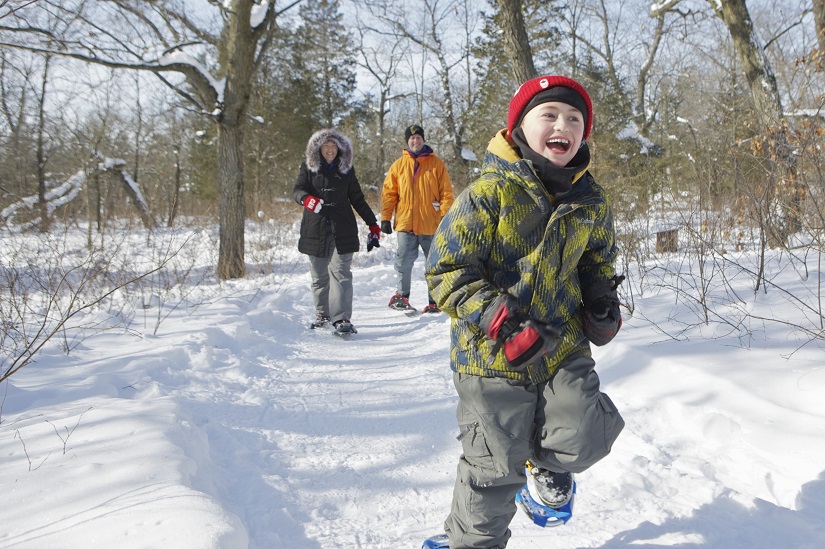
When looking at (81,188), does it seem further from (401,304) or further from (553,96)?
(553,96)

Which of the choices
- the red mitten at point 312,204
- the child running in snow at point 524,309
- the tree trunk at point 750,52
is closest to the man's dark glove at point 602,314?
the child running in snow at point 524,309

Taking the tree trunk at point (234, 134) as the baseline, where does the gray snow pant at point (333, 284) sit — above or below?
below

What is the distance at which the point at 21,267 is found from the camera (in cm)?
561

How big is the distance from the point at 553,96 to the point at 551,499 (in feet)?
4.81

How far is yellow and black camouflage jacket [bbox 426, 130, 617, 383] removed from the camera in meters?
1.73

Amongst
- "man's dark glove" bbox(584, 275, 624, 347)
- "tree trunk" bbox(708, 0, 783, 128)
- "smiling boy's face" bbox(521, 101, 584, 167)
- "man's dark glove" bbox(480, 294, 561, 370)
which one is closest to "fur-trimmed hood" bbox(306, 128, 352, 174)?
"smiling boy's face" bbox(521, 101, 584, 167)

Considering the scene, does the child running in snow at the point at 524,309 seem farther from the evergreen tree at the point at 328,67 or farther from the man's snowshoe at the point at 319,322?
the evergreen tree at the point at 328,67

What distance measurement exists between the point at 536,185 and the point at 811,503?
5.53 ft

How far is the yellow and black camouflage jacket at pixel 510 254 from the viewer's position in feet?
5.66

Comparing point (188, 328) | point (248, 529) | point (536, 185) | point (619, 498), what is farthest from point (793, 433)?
point (188, 328)

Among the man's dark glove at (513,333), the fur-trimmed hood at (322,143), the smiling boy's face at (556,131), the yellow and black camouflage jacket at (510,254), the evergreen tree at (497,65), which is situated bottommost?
the man's dark glove at (513,333)

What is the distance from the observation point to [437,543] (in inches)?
76.2

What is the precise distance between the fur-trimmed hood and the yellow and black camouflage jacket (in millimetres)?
3590

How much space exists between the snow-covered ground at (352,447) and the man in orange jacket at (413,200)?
6.37 ft
